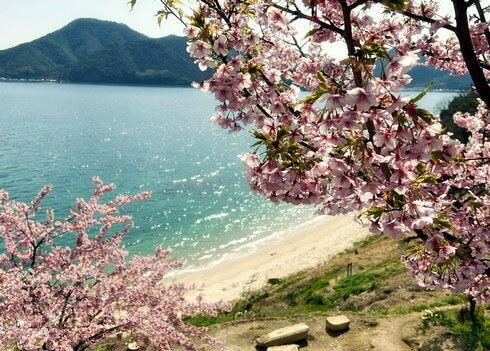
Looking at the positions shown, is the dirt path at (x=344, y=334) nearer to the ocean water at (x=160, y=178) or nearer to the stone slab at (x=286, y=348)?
the stone slab at (x=286, y=348)

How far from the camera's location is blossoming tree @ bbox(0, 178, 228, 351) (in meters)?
10.1

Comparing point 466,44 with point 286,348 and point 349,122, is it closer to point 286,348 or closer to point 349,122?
point 349,122

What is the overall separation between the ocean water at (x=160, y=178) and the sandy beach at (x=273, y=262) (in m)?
2.71

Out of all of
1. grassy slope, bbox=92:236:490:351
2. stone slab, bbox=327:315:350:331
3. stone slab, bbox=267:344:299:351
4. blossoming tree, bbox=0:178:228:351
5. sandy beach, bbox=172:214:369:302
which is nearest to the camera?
blossoming tree, bbox=0:178:228:351

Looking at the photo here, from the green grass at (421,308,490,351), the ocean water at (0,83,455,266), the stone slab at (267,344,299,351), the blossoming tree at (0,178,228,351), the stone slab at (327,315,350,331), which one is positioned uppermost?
the blossoming tree at (0,178,228,351)

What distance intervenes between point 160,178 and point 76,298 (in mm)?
58783

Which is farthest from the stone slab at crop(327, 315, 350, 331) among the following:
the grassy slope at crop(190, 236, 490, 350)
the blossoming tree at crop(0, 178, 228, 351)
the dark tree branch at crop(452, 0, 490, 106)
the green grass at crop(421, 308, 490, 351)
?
the dark tree branch at crop(452, 0, 490, 106)

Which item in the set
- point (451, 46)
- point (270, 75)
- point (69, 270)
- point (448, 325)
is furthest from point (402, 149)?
point (448, 325)

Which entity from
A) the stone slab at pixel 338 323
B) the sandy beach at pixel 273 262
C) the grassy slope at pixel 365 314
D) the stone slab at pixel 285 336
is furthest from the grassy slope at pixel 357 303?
the sandy beach at pixel 273 262

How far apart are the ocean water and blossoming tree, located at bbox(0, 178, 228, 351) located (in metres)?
26.5

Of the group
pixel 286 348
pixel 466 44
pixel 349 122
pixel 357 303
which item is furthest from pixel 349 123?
pixel 357 303

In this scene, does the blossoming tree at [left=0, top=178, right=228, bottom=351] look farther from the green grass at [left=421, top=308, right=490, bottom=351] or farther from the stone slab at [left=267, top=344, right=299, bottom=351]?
the green grass at [left=421, top=308, right=490, bottom=351]

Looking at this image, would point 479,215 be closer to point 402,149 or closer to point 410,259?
point 410,259

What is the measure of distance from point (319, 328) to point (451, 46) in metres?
10.9
